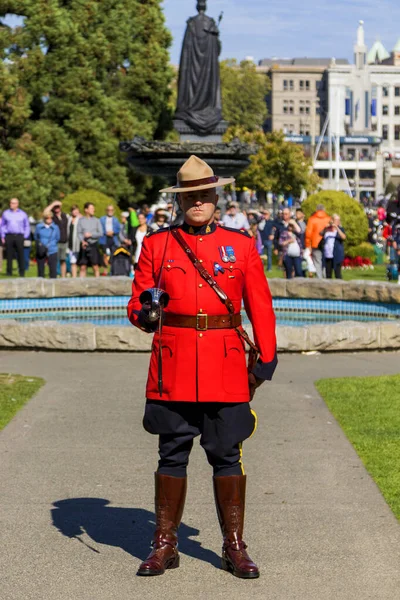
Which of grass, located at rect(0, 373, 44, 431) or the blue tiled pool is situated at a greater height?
grass, located at rect(0, 373, 44, 431)

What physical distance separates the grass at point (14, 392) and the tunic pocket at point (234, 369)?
393 centimetres

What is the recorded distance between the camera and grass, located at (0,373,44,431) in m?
10.1

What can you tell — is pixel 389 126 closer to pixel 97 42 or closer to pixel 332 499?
pixel 97 42

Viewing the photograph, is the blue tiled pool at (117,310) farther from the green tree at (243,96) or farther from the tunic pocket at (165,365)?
the green tree at (243,96)

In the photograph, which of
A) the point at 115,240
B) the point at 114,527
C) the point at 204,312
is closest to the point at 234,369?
the point at 204,312

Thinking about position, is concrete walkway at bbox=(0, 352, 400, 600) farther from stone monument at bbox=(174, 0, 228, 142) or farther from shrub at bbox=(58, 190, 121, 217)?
shrub at bbox=(58, 190, 121, 217)

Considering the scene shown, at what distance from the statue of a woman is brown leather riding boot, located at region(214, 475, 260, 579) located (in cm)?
2130

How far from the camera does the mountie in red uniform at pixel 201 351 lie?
5738 millimetres

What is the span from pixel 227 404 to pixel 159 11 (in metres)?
42.8

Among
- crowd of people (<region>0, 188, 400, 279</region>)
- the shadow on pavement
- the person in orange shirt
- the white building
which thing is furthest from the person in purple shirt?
the white building

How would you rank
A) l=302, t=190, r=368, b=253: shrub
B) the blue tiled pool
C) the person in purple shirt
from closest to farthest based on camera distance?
the blue tiled pool → the person in purple shirt → l=302, t=190, r=368, b=253: shrub

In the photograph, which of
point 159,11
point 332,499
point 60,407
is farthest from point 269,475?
point 159,11

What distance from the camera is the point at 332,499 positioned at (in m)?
7.08

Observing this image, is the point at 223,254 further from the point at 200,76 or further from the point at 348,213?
the point at 348,213
